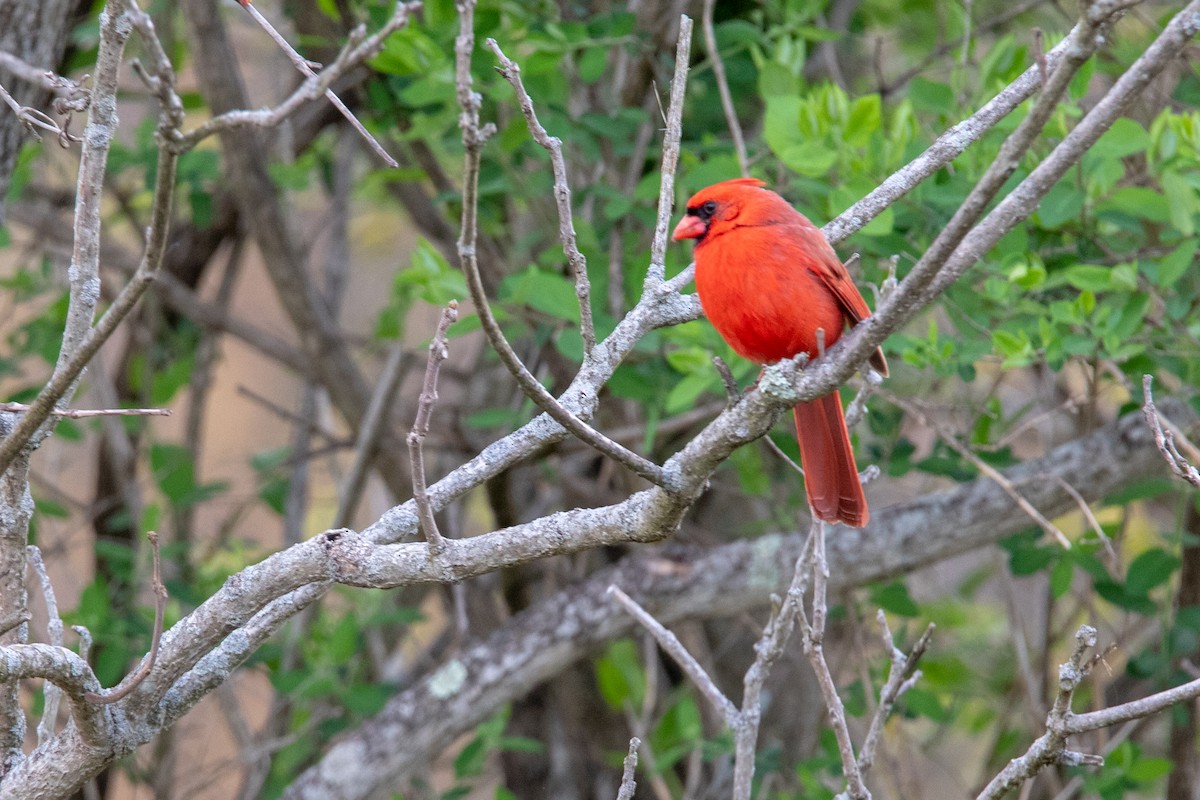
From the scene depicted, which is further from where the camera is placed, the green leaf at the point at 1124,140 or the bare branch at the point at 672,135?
the green leaf at the point at 1124,140

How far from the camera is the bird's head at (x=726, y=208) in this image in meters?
2.74

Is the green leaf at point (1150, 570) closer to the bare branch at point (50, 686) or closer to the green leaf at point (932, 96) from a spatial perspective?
the green leaf at point (932, 96)

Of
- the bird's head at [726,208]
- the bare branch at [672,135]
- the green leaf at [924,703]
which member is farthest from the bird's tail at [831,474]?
the green leaf at [924,703]

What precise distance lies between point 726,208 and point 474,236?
5.05 ft

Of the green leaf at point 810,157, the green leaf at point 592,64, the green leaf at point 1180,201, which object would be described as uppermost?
the green leaf at point 592,64

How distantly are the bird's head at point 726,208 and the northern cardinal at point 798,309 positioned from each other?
0.39ft

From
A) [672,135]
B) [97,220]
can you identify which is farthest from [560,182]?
[97,220]

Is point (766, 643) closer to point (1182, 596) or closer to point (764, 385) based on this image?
point (764, 385)

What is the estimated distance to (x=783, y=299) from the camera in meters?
2.50

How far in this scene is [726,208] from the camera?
2.82m

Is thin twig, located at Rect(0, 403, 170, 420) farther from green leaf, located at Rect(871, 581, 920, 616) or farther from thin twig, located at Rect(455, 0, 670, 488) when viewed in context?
green leaf, located at Rect(871, 581, 920, 616)

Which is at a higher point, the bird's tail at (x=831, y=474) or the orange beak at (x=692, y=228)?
the orange beak at (x=692, y=228)

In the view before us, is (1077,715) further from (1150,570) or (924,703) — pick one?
(1150,570)

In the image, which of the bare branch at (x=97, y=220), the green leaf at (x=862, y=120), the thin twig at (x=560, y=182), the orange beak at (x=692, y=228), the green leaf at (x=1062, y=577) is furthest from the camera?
the green leaf at (x=1062, y=577)
